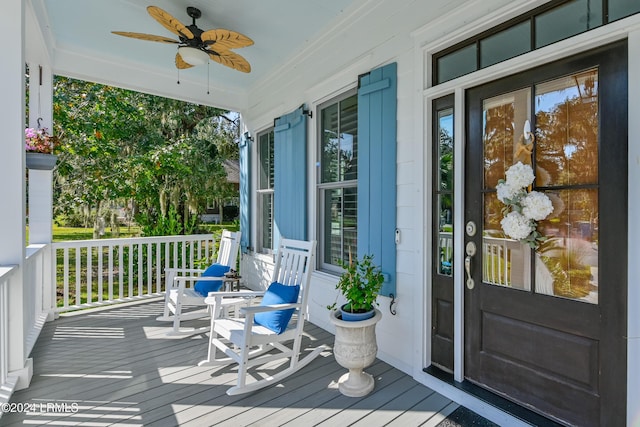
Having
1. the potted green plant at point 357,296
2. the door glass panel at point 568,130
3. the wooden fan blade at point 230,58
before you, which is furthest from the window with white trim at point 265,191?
the door glass panel at point 568,130

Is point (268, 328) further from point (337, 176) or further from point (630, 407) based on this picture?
point (630, 407)

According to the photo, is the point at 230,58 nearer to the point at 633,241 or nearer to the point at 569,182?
the point at 569,182

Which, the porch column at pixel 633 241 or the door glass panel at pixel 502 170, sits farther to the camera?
the door glass panel at pixel 502 170

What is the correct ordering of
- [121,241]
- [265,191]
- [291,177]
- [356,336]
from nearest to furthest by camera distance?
1. [356,336]
2. [291,177]
3. [121,241]
4. [265,191]

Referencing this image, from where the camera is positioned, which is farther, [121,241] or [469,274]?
[121,241]

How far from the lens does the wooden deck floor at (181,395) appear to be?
2.04 m

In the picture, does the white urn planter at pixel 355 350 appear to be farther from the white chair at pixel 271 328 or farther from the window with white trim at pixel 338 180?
the window with white trim at pixel 338 180

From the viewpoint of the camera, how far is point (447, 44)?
2311 millimetres

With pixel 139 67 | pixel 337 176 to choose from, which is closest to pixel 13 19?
pixel 139 67

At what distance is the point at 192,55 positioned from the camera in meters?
3.03

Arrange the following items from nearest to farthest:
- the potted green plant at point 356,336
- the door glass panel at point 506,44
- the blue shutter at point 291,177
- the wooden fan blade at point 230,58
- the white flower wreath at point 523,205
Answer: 1. the white flower wreath at point 523,205
2. the door glass panel at point 506,44
3. the potted green plant at point 356,336
4. the wooden fan blade at point 230,58
5. the blue shutter at point 291,177

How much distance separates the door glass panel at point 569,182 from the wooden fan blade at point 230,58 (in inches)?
101

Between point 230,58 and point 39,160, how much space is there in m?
1.95

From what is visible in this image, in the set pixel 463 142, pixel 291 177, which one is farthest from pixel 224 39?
pixel 463 142
